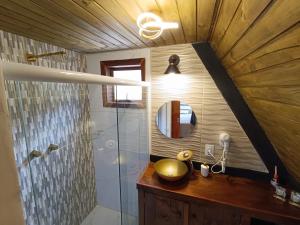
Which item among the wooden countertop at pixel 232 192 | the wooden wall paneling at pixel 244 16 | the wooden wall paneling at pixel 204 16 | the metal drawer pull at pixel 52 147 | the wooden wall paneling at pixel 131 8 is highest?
the wooden wall paneling at pixel 131 8

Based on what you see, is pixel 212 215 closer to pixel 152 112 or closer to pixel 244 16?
pixel 152 112

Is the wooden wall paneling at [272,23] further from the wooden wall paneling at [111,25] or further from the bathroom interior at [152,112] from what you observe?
the wooden wall paneling at [111,25]

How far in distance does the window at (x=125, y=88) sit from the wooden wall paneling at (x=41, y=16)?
492mm

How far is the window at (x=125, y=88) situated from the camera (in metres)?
1.42

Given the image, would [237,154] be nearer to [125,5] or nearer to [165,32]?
[165,32]

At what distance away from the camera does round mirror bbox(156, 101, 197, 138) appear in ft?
5.61

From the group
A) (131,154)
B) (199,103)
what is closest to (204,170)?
(199,103)

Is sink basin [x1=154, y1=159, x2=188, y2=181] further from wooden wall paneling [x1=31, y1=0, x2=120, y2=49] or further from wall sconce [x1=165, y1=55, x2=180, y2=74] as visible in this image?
wooden wall paneling [x1=31, y1=0, x2=120, y2=49]

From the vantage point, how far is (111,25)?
3.76 feet

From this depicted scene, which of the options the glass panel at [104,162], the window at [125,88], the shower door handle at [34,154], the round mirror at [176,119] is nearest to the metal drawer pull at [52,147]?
the shower door handle at [34,154]

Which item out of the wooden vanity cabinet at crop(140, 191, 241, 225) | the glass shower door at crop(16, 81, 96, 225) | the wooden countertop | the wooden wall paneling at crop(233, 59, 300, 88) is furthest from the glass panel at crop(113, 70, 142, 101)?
the wooden wall paneling at crop(233, 59, 300, 88)

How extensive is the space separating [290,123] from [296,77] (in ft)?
1.36

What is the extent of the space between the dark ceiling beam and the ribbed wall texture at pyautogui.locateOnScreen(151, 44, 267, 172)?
39 mm

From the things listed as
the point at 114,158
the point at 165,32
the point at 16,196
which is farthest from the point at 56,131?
the point at 165,32
